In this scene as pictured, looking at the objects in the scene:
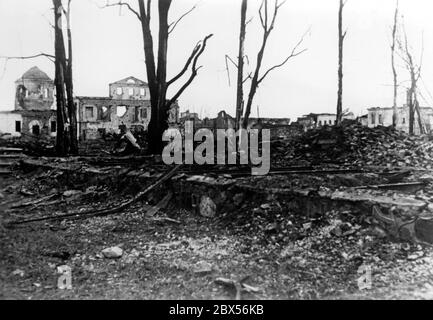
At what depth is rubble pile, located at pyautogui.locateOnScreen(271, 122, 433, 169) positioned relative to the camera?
1209 cm

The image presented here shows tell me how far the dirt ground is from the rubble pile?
21.8 feet

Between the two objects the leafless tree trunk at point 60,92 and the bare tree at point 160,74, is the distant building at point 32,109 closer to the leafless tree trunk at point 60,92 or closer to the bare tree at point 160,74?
the leafless tree trunk at point 60,92

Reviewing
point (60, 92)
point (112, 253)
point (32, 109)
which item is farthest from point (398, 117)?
point (112, 253)

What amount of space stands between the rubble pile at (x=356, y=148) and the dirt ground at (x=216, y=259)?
6.64m

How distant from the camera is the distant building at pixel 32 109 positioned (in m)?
44.6

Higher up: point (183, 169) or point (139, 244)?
point (183, 169)

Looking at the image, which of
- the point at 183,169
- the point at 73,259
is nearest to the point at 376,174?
the point at 183,169

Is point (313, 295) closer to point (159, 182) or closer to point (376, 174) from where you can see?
point (159, 182)

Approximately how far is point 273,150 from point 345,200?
9644mm

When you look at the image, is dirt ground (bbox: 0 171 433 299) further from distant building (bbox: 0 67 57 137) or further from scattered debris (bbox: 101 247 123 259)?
distant building (bbox: 0 67 57 137)

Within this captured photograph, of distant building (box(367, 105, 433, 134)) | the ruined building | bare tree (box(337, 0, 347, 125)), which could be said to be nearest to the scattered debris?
bare tree (box(337, 0, 347, 125))

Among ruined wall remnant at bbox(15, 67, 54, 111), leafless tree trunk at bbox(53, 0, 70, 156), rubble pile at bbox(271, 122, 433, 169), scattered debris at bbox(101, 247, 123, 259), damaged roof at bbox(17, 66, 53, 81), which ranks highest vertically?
damaged roof at bbox(17, 66, 53, 81)

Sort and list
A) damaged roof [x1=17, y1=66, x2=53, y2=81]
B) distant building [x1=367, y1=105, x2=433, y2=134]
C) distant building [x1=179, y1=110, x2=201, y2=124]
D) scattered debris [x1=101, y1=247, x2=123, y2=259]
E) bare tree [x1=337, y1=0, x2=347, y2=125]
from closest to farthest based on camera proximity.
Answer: scattered debris [x1=101, y1=247, x2=123, y2=259] < bare tree [x1=337, y1=0, x2=347, y2=125] < distant building [x1=179, y1=110, x2=201, y2=124] < damaged roof [x1=17, y1=66, x2=53, y2=81] < distant building [x1=367, y1=105, x2=433, y2=134]

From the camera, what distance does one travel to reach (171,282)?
403cm
